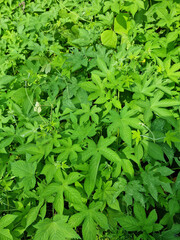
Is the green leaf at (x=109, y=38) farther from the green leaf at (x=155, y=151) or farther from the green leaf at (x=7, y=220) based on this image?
the green leaf at (x=7, y=220)

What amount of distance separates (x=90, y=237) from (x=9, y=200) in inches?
33.3

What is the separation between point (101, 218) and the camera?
1.68m

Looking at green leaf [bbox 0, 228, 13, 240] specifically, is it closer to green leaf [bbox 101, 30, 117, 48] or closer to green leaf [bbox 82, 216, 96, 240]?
green leaf [bbox 82, 216, 96, 240]

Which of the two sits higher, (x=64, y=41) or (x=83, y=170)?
(x=64, y=41)

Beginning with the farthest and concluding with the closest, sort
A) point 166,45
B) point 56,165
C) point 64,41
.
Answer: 1. point 64,41
2. point 166,45
3. point 56,165

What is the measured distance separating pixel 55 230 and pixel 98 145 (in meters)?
0.73

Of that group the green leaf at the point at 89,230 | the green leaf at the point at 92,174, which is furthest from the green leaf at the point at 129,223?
the green leaf at the point at 92,174

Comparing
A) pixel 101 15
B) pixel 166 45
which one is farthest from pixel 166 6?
pixel 101 15

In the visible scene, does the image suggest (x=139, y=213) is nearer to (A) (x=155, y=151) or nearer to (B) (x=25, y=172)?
(A) (x=155, y=151)

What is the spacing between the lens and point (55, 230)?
1.65 meters

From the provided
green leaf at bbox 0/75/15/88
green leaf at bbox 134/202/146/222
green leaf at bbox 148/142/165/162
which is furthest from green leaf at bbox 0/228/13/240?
green leaf at bbox 0/75/15/88

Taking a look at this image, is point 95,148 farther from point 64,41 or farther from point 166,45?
point 64,41

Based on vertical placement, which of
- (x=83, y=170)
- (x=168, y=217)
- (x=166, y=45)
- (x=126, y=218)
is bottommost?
(x=168, y=217)

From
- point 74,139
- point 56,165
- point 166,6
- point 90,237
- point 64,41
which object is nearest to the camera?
Answer: point 90,237
